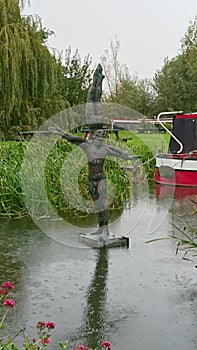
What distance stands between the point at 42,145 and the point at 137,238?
10.8 ft

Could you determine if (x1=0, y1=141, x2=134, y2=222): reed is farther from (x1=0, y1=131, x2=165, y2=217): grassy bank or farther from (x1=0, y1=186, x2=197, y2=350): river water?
(x1=0, y1=186, x2=197, y2=350): river water

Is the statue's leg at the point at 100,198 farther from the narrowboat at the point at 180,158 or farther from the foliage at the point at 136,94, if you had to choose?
the foliage at the point at 136,94

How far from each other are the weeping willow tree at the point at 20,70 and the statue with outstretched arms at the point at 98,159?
7.81 metres

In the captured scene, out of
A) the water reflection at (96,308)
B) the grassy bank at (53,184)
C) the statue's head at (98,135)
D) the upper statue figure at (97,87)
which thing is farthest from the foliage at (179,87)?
the water reflection at (96,308)

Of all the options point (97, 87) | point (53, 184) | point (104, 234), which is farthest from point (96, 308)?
point (53, 184)

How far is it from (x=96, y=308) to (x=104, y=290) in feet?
1.21

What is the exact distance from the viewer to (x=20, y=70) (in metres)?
13.2

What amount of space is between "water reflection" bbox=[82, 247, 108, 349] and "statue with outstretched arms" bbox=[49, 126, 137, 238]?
2.20 ft

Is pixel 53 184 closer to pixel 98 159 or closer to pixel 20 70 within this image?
pixel 98 159

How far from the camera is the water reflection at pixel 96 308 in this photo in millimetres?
3118

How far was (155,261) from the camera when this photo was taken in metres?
4.73

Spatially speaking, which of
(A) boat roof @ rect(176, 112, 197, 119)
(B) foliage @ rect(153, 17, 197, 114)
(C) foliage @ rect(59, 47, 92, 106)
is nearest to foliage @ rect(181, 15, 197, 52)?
(B) foliage @ rect(153, 17, 197, 114)

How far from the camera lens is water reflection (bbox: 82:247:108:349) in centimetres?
312

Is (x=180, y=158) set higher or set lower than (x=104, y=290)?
higher
